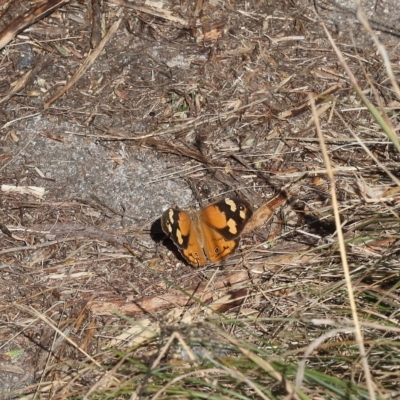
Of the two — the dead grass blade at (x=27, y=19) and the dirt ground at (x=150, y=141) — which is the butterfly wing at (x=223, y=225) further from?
the dead grass blade at (x=27, y=19)

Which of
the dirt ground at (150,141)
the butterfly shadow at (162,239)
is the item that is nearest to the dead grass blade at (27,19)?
the dirt ground at (150,141)

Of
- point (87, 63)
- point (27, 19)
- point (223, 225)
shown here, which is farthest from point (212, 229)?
point (27, 19)

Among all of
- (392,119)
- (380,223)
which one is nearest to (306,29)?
(392,119)

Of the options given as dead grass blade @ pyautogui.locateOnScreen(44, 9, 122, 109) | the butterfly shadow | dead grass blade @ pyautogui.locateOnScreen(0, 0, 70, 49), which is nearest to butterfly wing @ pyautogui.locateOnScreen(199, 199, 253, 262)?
the butterfly shadow

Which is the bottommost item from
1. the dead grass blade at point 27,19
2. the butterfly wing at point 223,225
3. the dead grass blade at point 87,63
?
the butterfly wing at point 223,225

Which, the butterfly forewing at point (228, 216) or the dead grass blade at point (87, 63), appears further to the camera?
the dead grass blade at point (87, 63)

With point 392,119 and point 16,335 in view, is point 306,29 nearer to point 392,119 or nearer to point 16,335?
point 392,119

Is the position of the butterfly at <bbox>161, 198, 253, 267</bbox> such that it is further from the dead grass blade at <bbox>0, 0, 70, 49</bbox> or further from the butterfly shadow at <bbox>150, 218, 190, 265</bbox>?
the dead grass blade at <bbox>0, 0, 70, 49</bbox>
